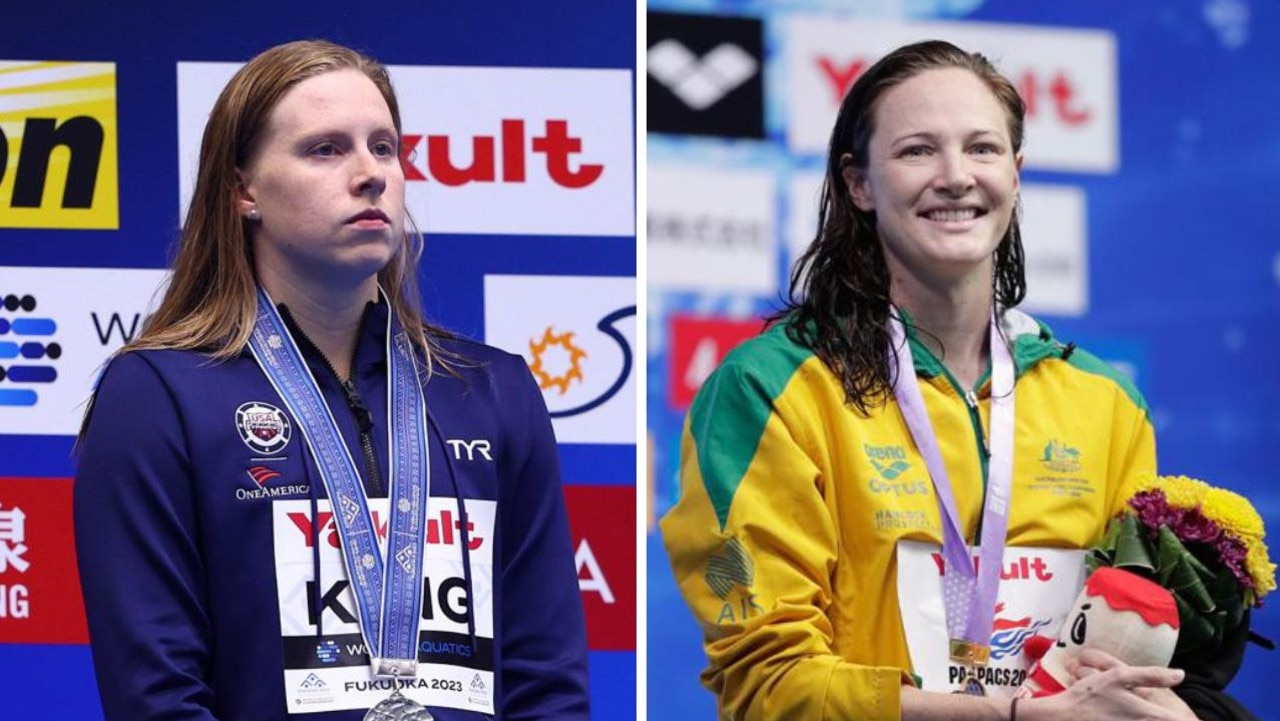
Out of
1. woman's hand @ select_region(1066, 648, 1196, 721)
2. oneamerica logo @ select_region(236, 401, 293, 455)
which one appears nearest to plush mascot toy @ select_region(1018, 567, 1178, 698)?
woman's hand @ select_region(1066, 648, 1196, 721)

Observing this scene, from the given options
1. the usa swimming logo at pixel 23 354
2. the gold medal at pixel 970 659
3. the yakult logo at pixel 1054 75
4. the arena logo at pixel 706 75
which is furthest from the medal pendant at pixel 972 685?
the usa swimming logo at pixel 23 354

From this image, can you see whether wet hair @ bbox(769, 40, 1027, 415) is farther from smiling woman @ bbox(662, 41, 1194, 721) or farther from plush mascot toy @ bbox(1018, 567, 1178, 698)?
plush mascot toy @ bbox(1018, 567, 1178, 698)

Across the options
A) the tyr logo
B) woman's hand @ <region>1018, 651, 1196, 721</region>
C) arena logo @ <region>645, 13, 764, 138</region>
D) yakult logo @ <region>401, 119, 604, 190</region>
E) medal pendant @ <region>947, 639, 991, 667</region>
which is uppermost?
arena logo @ <region>645, 13, 764, 138</region>

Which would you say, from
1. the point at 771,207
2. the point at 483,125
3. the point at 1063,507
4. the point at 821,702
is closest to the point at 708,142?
the point at 771,207

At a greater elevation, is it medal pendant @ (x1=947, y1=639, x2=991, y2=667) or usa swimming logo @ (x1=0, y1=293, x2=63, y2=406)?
usa swimming logo @ (x1=0, y1=293, x2=63, y2=406)

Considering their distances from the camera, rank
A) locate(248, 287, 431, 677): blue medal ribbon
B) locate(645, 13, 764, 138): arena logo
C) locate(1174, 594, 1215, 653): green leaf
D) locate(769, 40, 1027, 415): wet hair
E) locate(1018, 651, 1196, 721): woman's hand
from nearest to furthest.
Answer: locate(248, 287, 431, 677): blue medal ribbon < locate(1018, 651, 1196, 721): woman's hand < locate(1174, 594, 1215, 653): green leaf < locate(769, 40, 1027, 415): wet hair < locate(645, 13, 764, 138): arena logo

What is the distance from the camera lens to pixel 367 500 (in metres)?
2.66

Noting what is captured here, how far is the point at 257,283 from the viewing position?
2.79m

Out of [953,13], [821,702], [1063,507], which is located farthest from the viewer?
[953,13]

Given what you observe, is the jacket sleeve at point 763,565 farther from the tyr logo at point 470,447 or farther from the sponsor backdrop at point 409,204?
the sponsor backdrop at point 409,204

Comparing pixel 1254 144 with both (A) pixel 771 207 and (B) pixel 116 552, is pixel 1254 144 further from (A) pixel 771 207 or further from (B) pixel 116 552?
(B) pixel 116 552

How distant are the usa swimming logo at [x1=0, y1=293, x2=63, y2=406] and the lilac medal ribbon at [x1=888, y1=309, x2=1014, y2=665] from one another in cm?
197

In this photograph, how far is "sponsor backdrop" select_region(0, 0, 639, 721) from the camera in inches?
161

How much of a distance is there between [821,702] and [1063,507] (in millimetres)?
531
